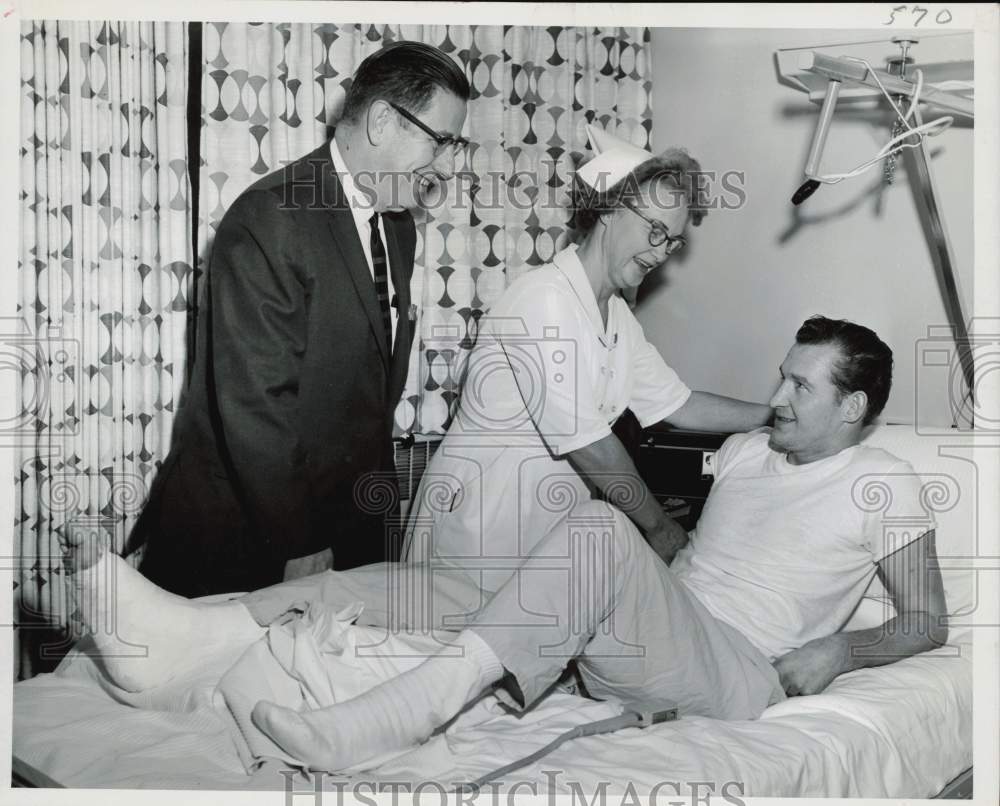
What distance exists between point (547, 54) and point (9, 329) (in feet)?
3.17

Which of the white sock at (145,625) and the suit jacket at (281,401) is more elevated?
the suit jacket at (281,401)

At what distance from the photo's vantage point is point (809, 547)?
4.12 feet

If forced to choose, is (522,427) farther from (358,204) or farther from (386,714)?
(386,714)

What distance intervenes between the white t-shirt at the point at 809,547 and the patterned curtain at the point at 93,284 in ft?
3.03

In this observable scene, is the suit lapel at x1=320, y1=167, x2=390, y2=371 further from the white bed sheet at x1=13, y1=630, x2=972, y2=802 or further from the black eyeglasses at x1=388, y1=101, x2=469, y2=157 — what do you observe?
the white bed sheet at x1=13, y1=630, x2=972, y2=802

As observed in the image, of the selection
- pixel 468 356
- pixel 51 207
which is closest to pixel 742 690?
pixel 468 356

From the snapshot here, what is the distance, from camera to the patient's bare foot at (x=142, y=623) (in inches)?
43.2

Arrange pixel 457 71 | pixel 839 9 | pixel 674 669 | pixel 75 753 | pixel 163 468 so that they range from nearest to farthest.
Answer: pixel 75 753 < pixel 674 669 < pixel 839 9 < pixel 457 71 < pixel 163 468

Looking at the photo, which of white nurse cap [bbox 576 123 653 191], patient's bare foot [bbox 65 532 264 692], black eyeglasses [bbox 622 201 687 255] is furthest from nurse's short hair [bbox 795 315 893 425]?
patient's bare foot [bbox 65 532 264 692]

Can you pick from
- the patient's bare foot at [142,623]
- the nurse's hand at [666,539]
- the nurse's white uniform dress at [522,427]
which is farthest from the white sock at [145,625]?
the nurse's hand at [666,539]

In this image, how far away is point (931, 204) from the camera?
4.45ft

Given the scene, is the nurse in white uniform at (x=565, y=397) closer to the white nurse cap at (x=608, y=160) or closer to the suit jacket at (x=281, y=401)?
the white nurse cap at (x=608, y=160)

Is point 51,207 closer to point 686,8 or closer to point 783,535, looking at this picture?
point 686,8

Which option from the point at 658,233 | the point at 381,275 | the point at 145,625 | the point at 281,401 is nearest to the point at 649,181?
the point at 658,233
